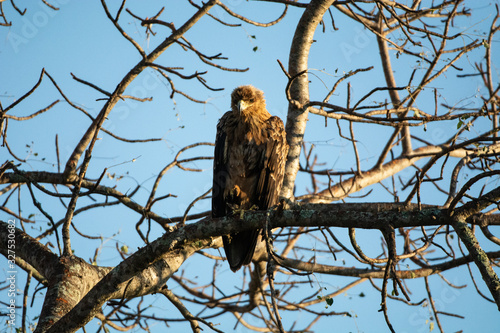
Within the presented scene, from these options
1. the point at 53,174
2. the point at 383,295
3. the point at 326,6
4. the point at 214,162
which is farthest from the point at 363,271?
the point at 53,174

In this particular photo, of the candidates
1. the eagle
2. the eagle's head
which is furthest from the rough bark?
the eagle's head

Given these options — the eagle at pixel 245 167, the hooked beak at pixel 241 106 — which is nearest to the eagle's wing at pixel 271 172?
the eagle at pixel 245 167

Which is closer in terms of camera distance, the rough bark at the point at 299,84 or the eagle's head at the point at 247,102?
the rough bark at the point at 299,84

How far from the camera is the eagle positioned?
4277 millimetres

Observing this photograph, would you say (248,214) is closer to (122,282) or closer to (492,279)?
(122,282)

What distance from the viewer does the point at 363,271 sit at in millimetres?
4516

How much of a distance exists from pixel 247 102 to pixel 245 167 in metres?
0.71

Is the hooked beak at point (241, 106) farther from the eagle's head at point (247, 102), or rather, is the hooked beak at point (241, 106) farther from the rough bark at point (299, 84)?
the rough bark at point (299, 84)

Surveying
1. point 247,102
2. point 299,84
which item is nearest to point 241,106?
point 247,102

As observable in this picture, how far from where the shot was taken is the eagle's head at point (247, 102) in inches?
181

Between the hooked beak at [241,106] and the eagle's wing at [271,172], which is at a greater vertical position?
the hooked beak at [241,106]

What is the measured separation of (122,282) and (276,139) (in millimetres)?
1949

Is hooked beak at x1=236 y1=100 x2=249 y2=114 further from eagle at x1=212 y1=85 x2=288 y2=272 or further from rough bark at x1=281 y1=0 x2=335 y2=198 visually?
rough bark at x1=281 y1=0 x2=335 y2=198

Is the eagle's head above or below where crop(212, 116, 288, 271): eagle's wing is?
above
